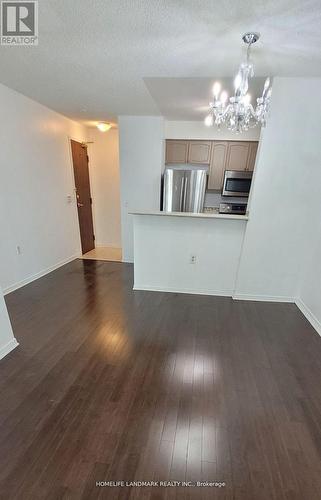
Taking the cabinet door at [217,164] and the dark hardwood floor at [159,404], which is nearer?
the dark hardwood floor at [159,404]

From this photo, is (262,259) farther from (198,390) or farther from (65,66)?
(65,66)

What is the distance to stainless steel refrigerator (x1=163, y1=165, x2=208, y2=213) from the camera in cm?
384

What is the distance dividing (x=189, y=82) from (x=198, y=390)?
9.97 ft

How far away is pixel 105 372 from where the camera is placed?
1.72 meters

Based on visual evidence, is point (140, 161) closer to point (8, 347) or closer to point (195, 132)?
point (195, 132)

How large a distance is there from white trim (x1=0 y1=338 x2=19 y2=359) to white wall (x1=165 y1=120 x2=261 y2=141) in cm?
408

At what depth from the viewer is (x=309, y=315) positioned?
2.56 m

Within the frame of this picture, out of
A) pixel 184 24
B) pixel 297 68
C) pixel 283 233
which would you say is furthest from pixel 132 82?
pixel 283 233

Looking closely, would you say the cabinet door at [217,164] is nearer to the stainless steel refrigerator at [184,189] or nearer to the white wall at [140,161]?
the stainless steel refrigerator at [184,189]

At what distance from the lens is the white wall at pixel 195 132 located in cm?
409

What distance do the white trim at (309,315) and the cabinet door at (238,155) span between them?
2.64 m

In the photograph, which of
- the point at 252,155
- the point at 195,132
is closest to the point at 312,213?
the point at 252,155

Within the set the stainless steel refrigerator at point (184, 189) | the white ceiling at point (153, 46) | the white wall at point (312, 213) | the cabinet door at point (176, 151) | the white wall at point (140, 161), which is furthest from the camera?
the cabinet door at point (176, 151)

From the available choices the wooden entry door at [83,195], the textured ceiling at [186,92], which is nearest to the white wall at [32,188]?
the wooden entry door at [83,195]
